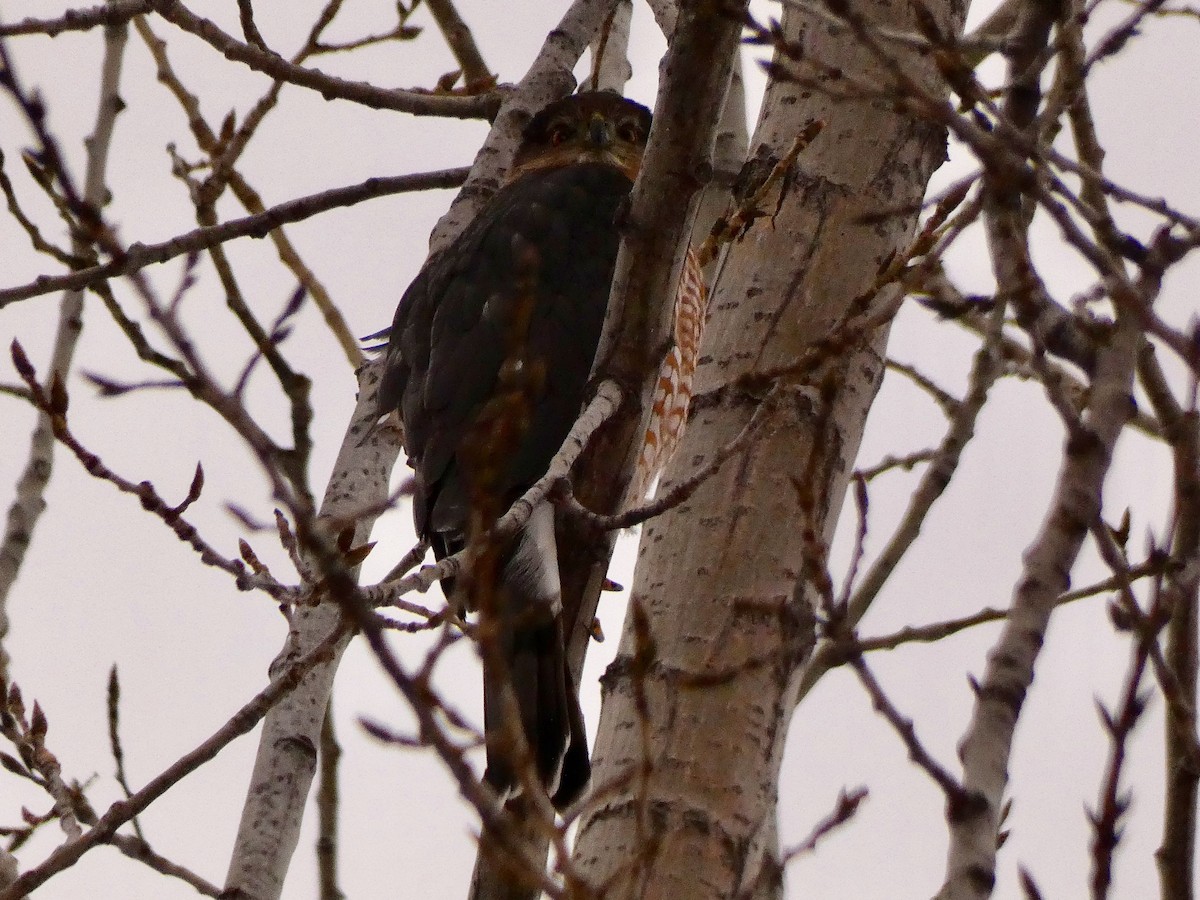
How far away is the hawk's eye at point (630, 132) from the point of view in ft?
16.4

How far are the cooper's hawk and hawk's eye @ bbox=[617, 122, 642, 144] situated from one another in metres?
0.24

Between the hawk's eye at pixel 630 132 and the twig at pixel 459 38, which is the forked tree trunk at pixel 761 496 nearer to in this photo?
the twig at pixel 459 38

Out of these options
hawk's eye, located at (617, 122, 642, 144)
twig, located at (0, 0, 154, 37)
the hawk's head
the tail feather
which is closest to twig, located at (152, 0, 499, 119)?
twig, located at (0, 0, 154, 37)

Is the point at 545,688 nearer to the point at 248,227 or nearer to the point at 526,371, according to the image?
the point at 526,371

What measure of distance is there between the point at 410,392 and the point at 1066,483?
→ 7.57 ft

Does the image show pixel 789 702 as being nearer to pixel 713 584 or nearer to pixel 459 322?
pixel 713 584

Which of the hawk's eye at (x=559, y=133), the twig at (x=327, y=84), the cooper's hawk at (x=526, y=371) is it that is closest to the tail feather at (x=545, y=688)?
the cooper's hawk at (x=526, y=371)

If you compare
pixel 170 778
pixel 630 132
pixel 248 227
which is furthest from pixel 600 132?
pixel 170 778

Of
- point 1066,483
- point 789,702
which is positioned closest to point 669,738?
point 789,702

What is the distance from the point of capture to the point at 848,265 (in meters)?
2.81

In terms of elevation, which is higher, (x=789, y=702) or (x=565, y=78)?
(x=565, y=78)

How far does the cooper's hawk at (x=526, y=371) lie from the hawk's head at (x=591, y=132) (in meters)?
0.12

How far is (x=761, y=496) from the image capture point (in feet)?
8.52

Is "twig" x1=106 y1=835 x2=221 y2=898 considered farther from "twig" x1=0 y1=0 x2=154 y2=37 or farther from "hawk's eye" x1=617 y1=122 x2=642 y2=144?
"hawk's eye" x1=617 y1=122 x2=642 y2=144
